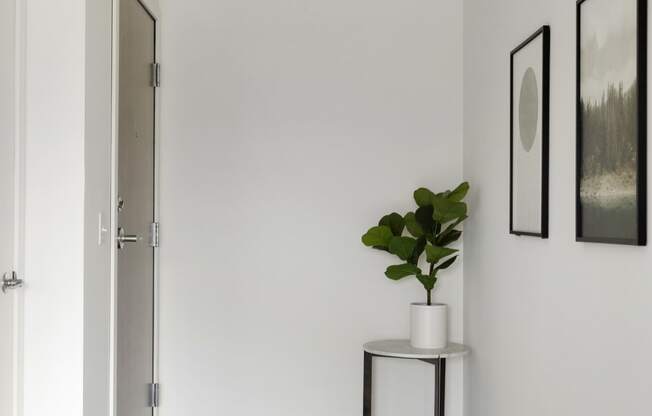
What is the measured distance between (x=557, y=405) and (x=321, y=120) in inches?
76.4

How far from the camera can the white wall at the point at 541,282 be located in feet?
7.08

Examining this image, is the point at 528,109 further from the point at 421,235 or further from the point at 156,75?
the point at 156,75

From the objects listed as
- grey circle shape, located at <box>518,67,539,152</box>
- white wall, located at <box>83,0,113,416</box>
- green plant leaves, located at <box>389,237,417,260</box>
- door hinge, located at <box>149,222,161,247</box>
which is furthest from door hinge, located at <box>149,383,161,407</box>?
grey circle shape, located at <box>518,67,539,152</box>

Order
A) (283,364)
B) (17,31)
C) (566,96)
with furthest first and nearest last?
1. (283,364)
2. (17,31)
3. (566,96)

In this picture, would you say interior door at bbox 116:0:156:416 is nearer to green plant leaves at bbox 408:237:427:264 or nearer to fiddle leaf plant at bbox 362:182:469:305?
fiddle leaf plant at bbox 362:182:469:305

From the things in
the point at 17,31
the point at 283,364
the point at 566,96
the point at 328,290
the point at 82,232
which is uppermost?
the point at 17,31

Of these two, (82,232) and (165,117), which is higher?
(165,117)

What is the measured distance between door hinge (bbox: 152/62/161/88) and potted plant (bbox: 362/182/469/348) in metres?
1.25

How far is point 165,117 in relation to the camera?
412 centimetres

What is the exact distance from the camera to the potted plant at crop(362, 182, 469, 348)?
3732mm

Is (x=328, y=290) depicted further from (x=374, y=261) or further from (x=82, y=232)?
(x=82, y=232)

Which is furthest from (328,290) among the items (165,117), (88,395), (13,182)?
(13,182)

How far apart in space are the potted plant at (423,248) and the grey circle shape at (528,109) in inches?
26.6

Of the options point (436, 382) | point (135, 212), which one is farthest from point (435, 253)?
point (135, 212)
